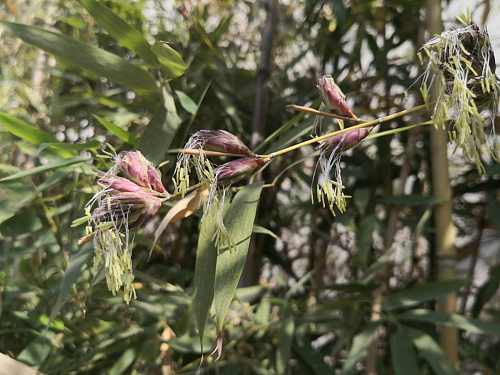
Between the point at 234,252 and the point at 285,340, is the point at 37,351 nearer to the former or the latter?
the point at 285,340

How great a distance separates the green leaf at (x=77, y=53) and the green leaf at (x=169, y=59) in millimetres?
22

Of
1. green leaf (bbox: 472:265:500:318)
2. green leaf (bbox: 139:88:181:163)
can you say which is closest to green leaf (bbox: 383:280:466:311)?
green leaf (bbox: 472:265:500:318)

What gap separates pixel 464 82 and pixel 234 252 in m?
0.15

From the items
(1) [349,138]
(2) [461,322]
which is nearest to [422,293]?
(2) [461,322]

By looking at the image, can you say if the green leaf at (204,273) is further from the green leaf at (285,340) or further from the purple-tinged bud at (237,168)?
the green leaf at (285,340)

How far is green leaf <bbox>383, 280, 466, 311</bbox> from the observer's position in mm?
664

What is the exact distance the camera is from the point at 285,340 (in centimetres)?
67

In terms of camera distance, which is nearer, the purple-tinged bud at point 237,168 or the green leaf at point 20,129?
the purple-tinged bud at point 237,168

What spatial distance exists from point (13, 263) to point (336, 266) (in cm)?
43

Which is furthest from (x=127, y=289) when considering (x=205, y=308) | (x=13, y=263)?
(x=13, y=263)

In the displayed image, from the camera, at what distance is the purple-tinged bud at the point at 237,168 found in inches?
14.2

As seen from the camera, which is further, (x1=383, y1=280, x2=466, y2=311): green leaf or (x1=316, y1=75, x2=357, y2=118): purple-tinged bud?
(x1=383, y1=280, x2=466, y2=311): green leaf

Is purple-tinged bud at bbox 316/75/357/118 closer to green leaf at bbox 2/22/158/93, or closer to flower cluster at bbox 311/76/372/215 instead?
flower cluster at bbox 311/76/372/215

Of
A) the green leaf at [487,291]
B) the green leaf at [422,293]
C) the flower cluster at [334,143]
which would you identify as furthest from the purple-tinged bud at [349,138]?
the green leaf at [487,291]
